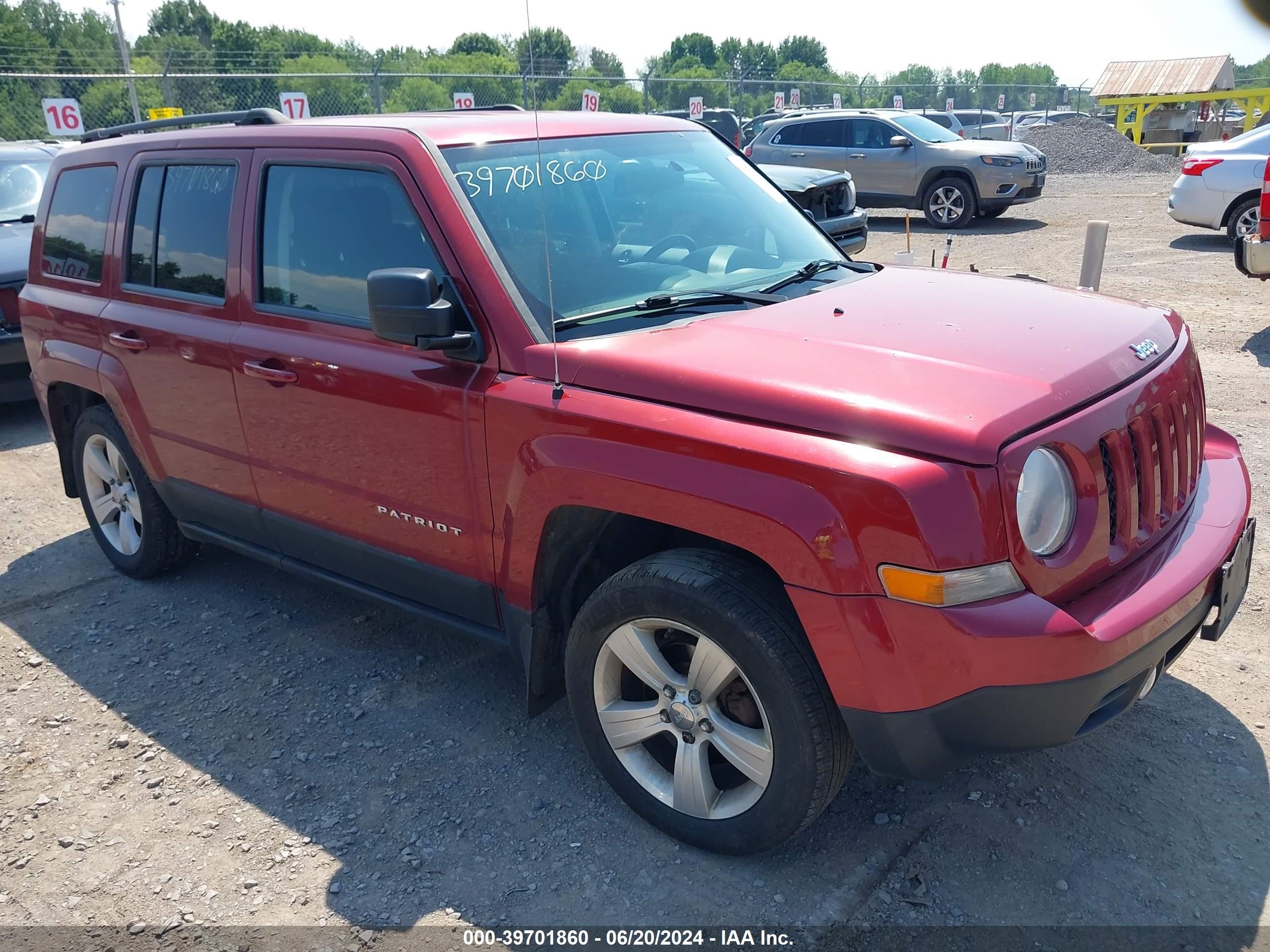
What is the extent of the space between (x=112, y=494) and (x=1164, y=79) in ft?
113

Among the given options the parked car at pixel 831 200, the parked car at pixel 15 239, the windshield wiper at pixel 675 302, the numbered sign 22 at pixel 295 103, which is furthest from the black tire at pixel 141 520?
the numbered sign 22 at pixel 295 103

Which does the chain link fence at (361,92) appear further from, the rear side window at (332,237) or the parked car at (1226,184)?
the rear side window at (332,237)

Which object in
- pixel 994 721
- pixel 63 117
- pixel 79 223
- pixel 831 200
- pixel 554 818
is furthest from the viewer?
pixel 63 117

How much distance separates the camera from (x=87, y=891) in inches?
119

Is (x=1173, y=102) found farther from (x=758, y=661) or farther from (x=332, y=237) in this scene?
(x=758, y=661)

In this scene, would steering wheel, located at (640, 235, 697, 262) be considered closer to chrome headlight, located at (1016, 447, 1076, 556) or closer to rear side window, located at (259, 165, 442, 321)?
rear side window, located at (259, 165, 442, 321)

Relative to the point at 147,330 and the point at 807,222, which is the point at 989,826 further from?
the point at 147,330

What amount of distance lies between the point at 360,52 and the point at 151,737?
4026 cm

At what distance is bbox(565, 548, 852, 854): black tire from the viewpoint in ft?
8.52

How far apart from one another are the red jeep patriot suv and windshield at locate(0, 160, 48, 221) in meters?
5.06

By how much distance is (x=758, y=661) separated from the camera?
261 cm

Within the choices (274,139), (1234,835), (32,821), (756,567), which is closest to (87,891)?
(32,821)

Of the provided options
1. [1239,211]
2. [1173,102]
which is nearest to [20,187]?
[1239,211]

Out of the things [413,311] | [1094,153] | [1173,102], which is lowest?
[1094,153]
